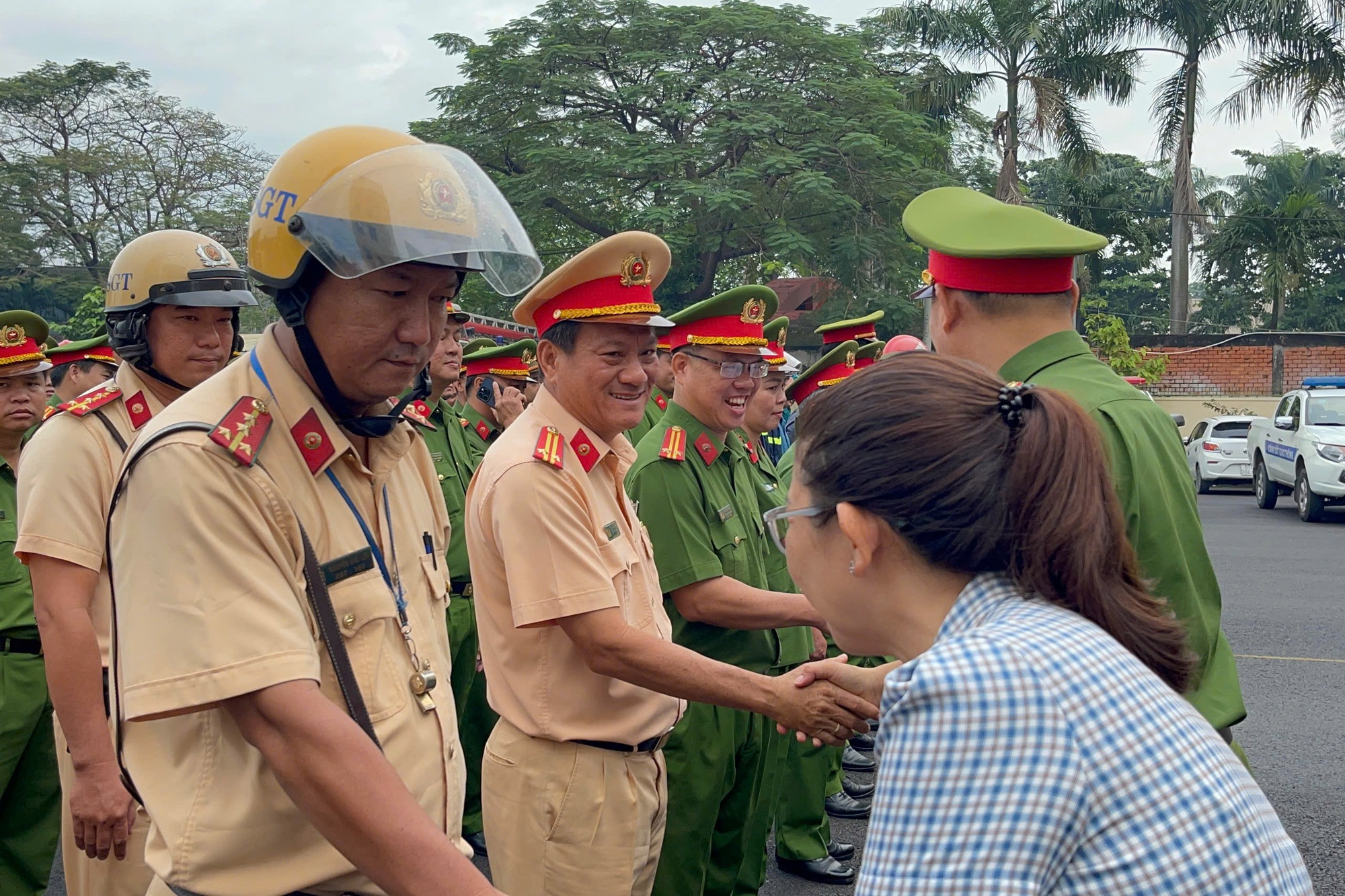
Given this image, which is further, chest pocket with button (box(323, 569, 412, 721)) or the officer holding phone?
the officer holding phone

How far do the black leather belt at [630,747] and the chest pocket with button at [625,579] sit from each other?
0.95 ft

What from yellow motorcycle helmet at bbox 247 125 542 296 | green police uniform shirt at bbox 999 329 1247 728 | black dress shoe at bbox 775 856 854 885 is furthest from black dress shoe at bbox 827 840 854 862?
yellow motorcycle helmet at bbox 247 125 542 296

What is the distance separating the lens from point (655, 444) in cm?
391

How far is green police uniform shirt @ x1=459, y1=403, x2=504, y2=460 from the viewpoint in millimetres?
6664

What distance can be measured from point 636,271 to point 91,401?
1468 mm

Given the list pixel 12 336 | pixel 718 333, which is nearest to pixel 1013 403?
pixel 718 333

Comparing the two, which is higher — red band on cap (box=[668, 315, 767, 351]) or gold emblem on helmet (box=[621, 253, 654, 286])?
gold emblem on helmet (box=[621, 253, 654, 286])

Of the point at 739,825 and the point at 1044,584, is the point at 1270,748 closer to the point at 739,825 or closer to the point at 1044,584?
the point at 739,825

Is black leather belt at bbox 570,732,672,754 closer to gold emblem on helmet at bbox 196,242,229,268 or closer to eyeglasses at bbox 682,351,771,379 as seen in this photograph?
eyeglasses at bbox 682,351,771,379

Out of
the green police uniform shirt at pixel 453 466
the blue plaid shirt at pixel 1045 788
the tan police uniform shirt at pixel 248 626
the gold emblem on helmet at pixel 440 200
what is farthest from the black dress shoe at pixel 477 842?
the blue plaid shirt at pixel 1045 788

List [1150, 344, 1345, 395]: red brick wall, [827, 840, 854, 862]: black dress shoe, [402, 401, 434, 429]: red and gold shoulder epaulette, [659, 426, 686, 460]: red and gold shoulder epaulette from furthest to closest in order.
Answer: [1150, 344, 1345, 395]: red brick wall
[827, 840, 854, 862]: black dress shoe
[659, 426, 686, 460]: red and gold shoulder epaulette
[402, 401, 434, 429]: red and gold shoulder epaulette

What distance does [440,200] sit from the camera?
1.80 m

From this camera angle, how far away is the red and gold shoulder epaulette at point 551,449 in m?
2.90

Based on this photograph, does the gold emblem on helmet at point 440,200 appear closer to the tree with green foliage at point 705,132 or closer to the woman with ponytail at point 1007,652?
the woman with ponytail at point 1007,652
